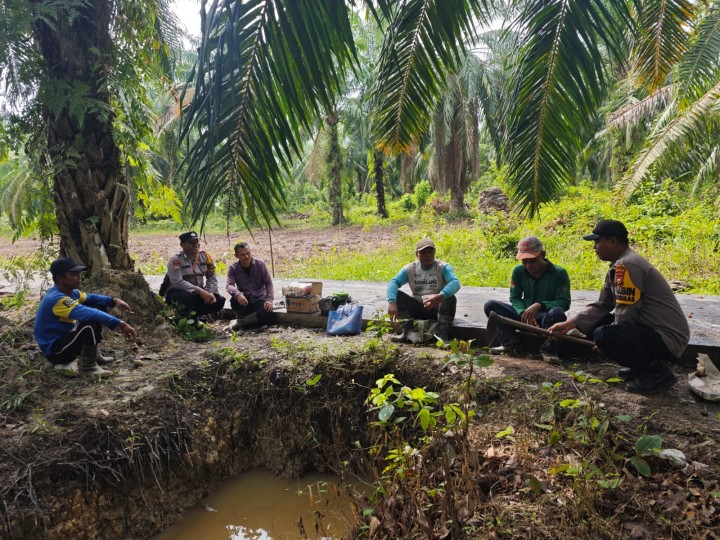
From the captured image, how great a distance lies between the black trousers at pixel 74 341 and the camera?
4402 millimetres

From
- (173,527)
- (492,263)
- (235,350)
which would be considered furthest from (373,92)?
(492,263)

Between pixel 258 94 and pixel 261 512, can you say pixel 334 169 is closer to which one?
pixel 261 512

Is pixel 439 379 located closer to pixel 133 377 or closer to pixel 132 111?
pixel 133 377

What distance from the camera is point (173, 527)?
400cm

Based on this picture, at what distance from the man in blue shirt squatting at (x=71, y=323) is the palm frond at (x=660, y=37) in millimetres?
4805

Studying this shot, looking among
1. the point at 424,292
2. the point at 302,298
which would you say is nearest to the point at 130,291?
the point at 302,298

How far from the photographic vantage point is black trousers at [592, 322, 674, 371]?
143 inches

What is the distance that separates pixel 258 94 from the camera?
8.32 feet

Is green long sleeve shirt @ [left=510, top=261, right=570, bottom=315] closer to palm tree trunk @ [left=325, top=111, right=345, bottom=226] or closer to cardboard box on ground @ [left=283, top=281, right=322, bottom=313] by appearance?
cardboard box on ground @ [left=283, top=281, right=322, bottom=313]

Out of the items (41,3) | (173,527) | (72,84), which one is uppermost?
(41,3)

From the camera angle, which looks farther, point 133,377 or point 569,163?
point 133,377

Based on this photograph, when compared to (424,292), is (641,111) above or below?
above

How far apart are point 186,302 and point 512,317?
3799 mm

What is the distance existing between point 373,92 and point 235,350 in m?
2.91
